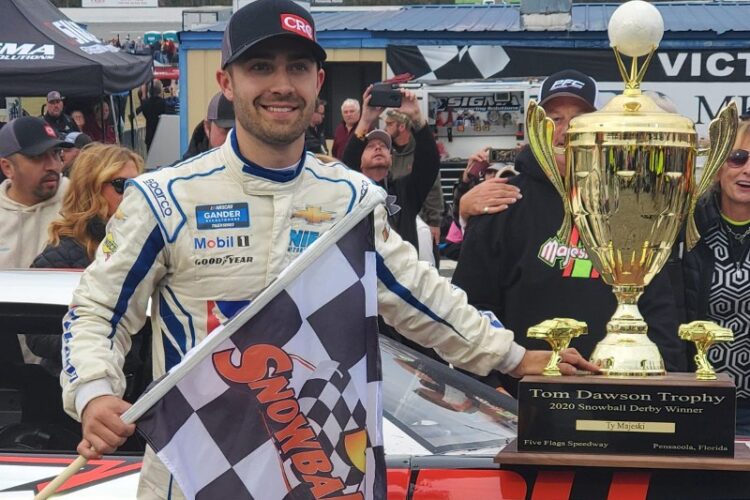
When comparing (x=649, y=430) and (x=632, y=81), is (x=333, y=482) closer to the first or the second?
(x=649, y=430)

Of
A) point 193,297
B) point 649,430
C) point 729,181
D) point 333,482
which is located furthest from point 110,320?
point 729,181

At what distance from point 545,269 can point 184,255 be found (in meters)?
1.56

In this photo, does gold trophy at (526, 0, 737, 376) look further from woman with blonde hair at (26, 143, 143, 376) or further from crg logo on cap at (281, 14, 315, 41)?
woman with blonde hair at (26, 143, 143, 376)

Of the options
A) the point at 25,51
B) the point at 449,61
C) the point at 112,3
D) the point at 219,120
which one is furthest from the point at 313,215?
the point at 112,3

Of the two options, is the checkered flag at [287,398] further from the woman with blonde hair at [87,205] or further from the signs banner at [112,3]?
the signs banner at [112,3]

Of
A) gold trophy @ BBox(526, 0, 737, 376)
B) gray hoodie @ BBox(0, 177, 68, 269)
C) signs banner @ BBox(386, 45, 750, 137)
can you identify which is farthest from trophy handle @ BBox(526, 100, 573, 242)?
signs banner @ BBox(386, 45, 750, 137)

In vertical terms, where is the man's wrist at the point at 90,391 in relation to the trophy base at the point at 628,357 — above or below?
above

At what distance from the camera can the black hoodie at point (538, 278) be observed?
154 inches

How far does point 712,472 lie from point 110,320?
1311 millimetres

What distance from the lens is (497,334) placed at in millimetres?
3041

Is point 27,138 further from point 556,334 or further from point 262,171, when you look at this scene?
point 556,334

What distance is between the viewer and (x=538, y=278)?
13.0ft

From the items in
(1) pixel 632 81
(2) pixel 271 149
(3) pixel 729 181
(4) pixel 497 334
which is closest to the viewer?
(2) pixel 271 149

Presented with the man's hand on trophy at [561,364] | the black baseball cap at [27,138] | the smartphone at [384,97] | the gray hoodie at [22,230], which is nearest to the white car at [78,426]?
the man's hand on trophy at [561,364]
